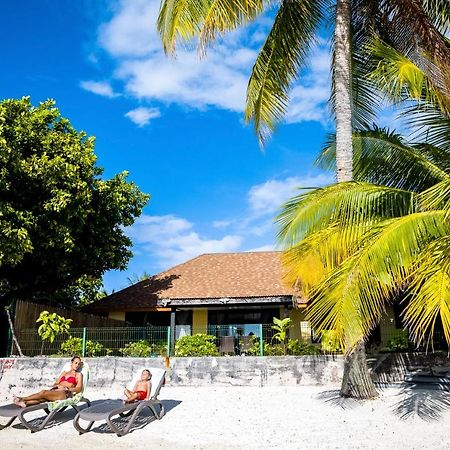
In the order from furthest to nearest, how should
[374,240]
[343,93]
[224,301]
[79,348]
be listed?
1. [224,301]
2. [79,348]
3. [343,93]
4. [374,240]

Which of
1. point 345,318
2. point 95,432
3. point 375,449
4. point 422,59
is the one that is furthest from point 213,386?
point 422,59

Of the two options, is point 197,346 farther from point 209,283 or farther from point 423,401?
point 209,283

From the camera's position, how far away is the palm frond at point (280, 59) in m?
13.0

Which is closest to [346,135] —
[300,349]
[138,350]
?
[300,349]

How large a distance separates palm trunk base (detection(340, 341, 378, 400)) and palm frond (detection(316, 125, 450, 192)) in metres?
4.01

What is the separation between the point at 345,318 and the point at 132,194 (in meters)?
15.4

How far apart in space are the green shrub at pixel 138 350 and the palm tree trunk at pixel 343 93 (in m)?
7.43

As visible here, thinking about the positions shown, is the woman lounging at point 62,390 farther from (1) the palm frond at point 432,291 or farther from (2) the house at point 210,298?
(2) the house at point 210,298

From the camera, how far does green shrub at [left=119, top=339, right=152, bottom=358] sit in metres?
14.8

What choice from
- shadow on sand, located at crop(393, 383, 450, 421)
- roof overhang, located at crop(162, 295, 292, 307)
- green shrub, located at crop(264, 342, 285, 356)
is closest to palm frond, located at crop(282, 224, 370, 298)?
shadow on sand, located at crop(393, 383, 450, 421)

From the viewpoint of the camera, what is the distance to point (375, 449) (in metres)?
7.67

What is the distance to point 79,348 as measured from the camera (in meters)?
14.9

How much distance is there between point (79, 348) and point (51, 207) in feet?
15.5

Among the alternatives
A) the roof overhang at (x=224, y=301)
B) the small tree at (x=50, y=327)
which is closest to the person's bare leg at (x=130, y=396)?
the small tree at (x=50, y=327)
